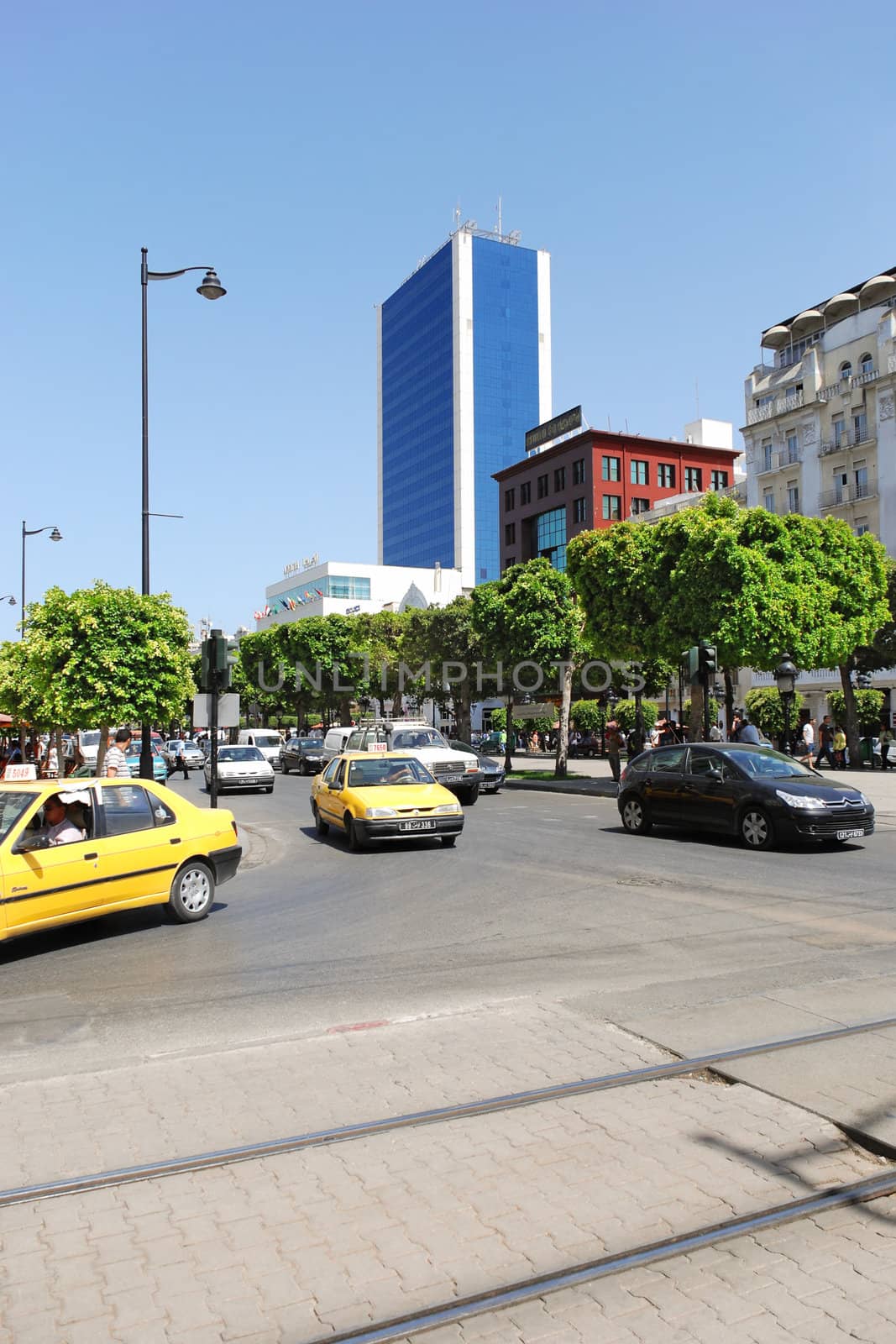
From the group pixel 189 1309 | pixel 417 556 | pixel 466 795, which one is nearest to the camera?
pixel 189 1309

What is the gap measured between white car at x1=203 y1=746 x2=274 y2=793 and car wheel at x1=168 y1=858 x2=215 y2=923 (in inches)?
792

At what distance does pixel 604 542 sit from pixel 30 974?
21.9m

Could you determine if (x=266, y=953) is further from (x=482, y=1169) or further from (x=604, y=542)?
(x=604, y=542)

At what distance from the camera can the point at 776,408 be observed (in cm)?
5550

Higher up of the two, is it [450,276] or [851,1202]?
[450,276]

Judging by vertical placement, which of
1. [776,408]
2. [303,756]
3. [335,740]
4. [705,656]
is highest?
[776,408]

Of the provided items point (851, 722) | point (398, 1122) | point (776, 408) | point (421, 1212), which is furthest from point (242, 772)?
point (776, 408)

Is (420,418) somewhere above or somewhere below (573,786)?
above

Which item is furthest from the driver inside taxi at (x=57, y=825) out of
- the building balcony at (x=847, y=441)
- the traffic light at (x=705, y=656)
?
the building balcony at (x=847, y=441)

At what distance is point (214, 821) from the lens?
9.95m

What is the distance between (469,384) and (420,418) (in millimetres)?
13144

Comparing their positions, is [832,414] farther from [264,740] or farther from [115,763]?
[115,763]

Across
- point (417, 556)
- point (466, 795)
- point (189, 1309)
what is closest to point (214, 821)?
point (189, 1309)

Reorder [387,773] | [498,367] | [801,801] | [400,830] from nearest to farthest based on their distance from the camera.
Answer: [801,801], [400,830], [387,773], [498,367]
